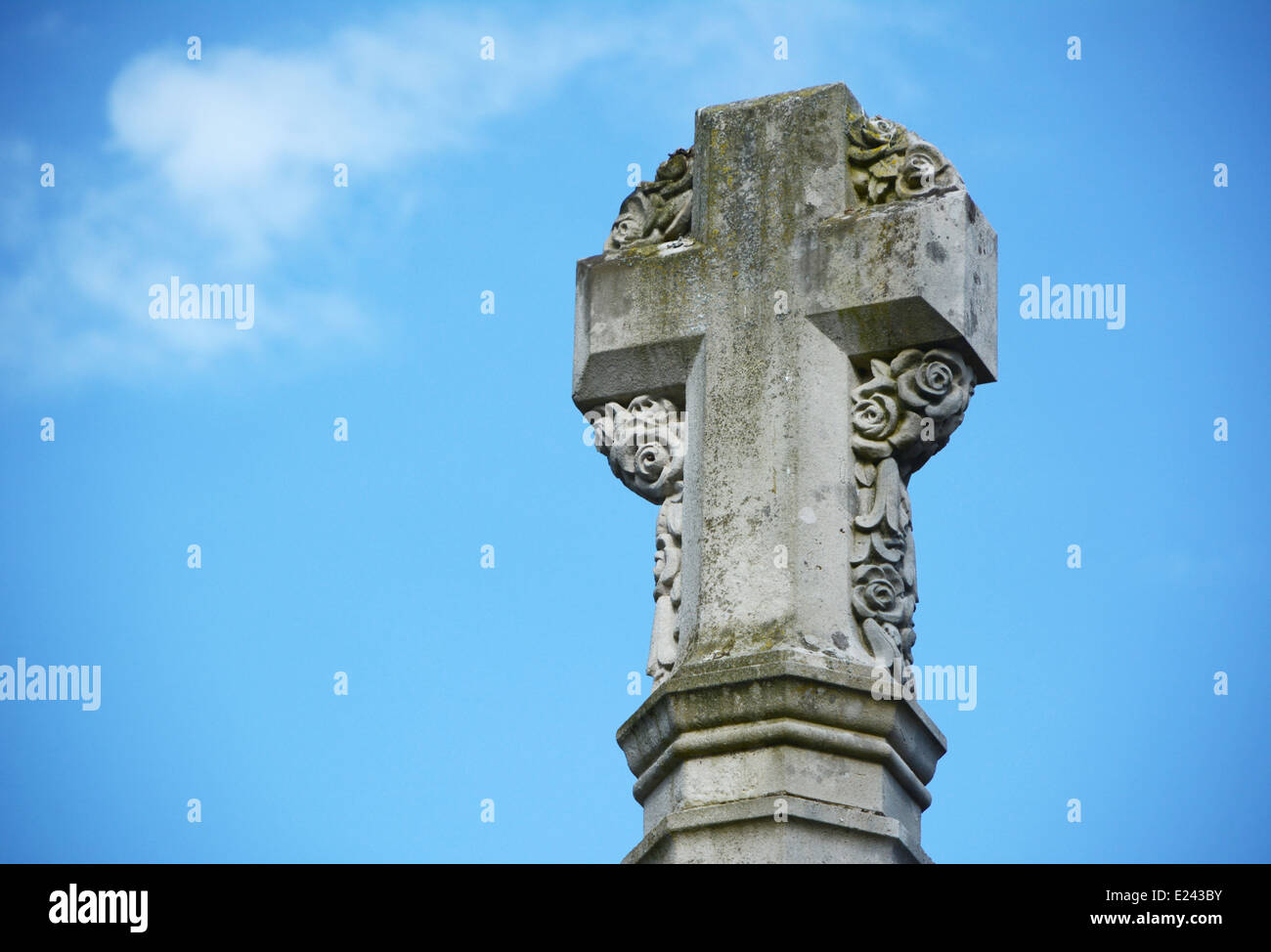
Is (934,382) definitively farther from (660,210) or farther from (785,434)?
(660,210)

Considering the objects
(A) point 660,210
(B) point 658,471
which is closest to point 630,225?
(A) point 660,210

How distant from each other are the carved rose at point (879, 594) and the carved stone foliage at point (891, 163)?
1469 mm

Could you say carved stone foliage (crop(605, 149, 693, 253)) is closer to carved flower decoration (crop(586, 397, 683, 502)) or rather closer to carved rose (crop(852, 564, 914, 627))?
carved flower decoration (crop(586, 397, 683, 502))

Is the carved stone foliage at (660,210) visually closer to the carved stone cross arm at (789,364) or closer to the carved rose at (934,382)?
the carved stone cross arm at (789,364)

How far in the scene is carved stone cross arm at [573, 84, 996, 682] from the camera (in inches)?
414

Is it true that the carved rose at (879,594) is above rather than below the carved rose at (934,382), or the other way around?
below

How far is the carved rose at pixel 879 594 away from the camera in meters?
10.5

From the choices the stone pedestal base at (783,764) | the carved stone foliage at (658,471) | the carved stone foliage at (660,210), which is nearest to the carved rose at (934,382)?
the carved stone foliage at (658,471)

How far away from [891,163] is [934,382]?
38.0 inches

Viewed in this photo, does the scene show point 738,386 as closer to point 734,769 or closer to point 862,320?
point 862,320

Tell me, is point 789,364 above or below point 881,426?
above

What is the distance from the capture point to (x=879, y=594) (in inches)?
412

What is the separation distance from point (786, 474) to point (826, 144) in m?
1.42

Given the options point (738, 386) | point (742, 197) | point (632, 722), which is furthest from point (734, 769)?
point (742, 197)
